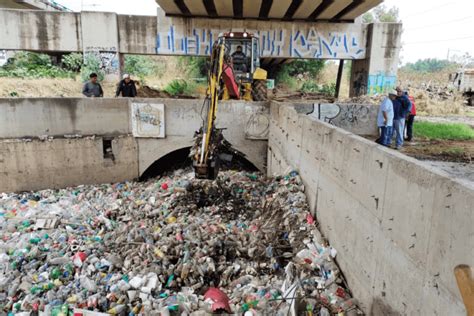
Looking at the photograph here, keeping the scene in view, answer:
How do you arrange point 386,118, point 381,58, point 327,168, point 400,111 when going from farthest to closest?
point 381,58 < point 400,111 < point 386,118 < point 327,168

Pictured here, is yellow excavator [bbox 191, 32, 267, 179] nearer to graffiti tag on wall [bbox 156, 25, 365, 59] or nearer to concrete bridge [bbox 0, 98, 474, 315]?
concrete bridge [bbox 0, 98, 474, 315]

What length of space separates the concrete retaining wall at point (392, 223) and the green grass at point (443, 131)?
26.7 ft

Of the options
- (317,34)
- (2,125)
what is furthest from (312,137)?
(317,34)

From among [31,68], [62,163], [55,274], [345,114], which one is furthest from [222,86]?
[31,68]

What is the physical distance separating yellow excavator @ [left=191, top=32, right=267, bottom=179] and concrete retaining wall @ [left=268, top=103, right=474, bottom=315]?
231cm

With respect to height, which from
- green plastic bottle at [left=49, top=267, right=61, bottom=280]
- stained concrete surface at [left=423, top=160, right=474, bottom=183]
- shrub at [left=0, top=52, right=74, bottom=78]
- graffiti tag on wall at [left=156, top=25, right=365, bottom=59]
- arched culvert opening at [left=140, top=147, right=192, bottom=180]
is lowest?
green plastic bottle at [left=49, top=267, right=61, bottom=280]

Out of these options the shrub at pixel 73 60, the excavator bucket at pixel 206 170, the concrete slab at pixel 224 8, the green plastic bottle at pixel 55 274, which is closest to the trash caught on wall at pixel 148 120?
the excavator bucket at pixel 206 170

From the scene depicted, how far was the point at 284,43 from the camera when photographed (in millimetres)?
16125

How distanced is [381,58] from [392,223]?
49.6 ft

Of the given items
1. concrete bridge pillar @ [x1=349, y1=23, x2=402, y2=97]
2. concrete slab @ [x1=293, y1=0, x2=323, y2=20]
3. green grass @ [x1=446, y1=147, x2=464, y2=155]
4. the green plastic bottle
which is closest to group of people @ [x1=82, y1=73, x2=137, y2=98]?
the green plastic bottle

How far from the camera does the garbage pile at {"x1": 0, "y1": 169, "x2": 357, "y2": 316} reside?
4.30 m

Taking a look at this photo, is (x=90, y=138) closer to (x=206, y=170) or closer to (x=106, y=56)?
(x=206, y=170)

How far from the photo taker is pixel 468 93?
2377 centimetres

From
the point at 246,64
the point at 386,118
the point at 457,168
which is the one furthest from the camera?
the point at 246,64
